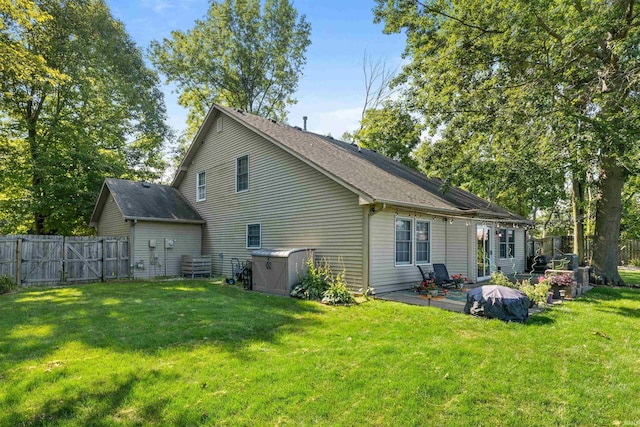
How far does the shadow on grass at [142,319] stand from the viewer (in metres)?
5.32

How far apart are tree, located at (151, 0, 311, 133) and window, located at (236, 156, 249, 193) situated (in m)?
15.0

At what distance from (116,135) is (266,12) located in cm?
1385

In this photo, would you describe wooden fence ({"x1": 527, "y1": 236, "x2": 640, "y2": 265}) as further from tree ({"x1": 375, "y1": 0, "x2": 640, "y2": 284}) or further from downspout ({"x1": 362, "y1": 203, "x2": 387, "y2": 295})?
downspout ({"x1": 362, "y1": 203, "x2": 387, "y2": 295})

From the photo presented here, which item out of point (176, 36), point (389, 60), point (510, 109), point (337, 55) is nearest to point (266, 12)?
point (176, 36)

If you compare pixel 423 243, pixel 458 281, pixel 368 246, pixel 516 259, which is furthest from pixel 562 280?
pixel 516 259

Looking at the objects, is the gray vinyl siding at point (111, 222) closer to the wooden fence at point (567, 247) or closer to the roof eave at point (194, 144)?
the roof eave at point (194, 144)

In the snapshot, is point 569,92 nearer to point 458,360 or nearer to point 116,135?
point 458,360

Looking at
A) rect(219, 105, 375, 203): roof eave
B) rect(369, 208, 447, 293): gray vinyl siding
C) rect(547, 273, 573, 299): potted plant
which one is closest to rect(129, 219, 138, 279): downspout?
rect(219, 105, 375, 203): roof eave

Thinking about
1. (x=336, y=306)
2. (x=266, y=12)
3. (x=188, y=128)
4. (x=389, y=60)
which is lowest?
(x=336, y=306)

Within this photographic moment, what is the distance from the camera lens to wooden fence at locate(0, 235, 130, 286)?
11188 mm

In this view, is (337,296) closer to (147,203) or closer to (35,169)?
(147,203)

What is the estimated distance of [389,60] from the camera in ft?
74.4

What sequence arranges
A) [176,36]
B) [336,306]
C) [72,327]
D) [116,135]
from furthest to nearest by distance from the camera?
[176,36] → [116,135] → [336,306] → [72,327]

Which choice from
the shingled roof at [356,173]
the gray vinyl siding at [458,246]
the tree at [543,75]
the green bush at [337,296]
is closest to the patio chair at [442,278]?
the gray vinyl siding at [458,246]
